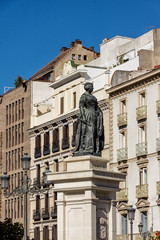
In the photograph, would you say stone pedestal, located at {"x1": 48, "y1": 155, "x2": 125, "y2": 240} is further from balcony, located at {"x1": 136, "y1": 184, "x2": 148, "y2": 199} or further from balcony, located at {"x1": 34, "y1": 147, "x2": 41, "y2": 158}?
balcony, located at {"x1": 34, "y1": 147, "x2": 41, "y2": 158}

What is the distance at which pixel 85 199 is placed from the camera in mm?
26047

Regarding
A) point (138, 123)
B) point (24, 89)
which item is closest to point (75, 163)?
point (138, 123)

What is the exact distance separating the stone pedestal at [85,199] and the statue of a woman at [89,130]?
45cm

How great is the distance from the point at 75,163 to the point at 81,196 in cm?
101

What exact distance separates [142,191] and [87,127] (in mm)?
33391

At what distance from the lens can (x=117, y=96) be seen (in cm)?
6494

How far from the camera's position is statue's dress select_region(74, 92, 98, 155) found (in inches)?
1057

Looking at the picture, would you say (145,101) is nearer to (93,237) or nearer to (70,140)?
(70,140)

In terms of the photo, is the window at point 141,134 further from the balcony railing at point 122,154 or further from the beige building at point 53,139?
the beige building at point 53,139

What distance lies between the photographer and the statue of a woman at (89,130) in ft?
88.1

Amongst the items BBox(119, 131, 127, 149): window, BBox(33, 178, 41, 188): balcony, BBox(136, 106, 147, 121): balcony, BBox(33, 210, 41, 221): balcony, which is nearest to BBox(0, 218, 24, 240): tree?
BBox(119, 131, 127, 149): window

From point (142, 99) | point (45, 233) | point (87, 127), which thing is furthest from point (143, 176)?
point (87, 127)

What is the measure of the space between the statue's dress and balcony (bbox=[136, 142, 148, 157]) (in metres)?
33.0

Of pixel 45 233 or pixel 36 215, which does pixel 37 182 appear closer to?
pixel 36 215
